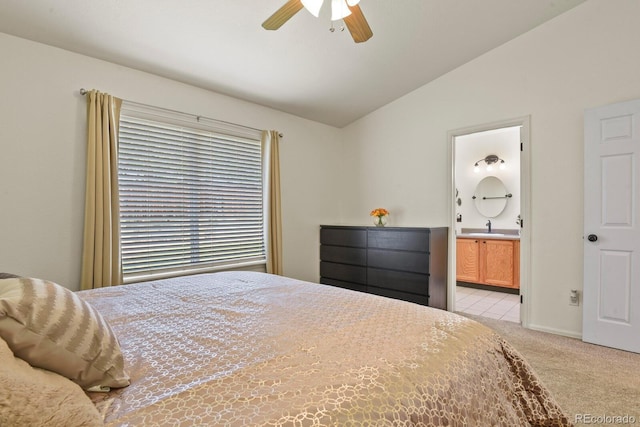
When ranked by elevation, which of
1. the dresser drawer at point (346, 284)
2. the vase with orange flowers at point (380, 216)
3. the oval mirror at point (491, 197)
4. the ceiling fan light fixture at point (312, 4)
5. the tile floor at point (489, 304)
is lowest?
the tile floor at point (489, 304)

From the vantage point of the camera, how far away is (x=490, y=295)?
4492 mm

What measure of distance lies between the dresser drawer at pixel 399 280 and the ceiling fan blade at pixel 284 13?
2.60 metres

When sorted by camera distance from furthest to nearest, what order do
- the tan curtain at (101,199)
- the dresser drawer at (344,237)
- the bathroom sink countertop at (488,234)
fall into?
1. the bathroom sink countertop at (488,234)
2. the dresser drawer at (344,237)
3. the tan curtain at (101,199)

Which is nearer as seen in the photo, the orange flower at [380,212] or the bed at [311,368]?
the bed at [311,368]

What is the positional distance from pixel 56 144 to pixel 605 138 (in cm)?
429

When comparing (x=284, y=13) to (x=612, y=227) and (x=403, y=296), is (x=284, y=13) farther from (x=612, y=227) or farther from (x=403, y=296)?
(x=612, y=227)

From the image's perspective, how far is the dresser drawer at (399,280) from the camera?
3283 millimetres

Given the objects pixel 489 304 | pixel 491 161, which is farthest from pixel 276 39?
pixel 491 161

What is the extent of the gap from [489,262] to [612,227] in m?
2.22

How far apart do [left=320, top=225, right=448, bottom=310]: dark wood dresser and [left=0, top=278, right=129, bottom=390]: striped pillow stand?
288 cm

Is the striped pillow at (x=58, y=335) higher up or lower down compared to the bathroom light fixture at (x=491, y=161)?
lower down

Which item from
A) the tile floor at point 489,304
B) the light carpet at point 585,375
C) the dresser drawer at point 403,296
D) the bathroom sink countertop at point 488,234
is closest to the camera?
the light carpet at point 585,375

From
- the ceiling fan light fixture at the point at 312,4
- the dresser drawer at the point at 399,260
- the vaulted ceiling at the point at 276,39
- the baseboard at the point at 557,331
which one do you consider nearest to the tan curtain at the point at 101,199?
the vaulted ceiling at the point at 276,39

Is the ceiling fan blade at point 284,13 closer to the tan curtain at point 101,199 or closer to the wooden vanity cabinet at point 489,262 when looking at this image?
the tan curtain at point 101,199
